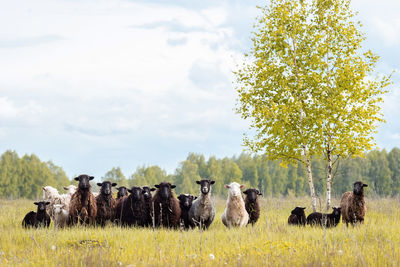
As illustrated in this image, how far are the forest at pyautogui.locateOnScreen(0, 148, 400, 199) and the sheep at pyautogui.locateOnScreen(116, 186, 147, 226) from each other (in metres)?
43.0

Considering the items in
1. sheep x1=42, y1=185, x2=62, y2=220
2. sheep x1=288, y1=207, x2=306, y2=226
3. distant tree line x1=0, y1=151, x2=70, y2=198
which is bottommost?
sheep x1=288, y1=207, x2=306, y2=226

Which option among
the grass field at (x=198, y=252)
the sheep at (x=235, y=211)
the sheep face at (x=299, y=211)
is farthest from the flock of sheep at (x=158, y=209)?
the grass field at (x=198, y=252)

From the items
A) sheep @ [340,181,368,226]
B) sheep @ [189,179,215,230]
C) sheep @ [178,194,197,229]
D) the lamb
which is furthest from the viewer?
the lamb

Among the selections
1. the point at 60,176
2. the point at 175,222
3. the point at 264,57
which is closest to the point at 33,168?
the point at 60,176

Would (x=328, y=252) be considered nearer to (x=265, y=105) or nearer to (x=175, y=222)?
(x=175, y=222)

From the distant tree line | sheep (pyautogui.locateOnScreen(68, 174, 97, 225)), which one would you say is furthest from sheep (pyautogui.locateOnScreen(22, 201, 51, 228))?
the distant tree line

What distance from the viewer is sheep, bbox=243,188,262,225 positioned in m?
15.7

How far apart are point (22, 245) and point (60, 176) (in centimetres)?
7394

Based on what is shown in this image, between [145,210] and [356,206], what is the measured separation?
7996 mm

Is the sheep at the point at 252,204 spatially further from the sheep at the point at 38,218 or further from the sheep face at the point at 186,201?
the sheep at the point at 38,218

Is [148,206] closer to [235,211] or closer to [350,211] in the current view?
[235,211]

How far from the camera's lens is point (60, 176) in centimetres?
8119

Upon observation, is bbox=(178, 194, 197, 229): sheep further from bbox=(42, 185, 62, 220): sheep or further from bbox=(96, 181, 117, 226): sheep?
bbox=(42, 185, 62, 220): sheep

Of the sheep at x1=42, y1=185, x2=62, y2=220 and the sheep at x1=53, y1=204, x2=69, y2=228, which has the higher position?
the sheep at x1=42, y1=185, x2=62, y2=220
